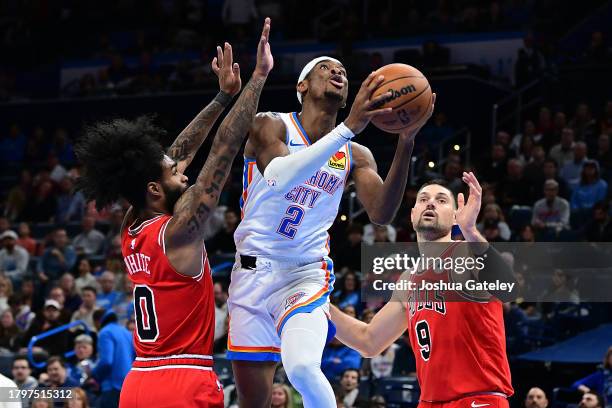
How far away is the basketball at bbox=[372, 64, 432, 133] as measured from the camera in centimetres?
621

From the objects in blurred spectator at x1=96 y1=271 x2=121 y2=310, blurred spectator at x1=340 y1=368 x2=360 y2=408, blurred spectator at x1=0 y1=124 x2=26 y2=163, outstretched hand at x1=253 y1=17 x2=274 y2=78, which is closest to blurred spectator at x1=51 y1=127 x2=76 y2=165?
blurred spectator at x1=0 y1=124 x2=26 y2=163

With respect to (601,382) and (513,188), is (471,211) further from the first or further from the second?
(513,188)

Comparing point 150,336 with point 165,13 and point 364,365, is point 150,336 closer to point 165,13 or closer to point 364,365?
point 364,365

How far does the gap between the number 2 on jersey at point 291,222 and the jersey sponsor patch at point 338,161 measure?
1.17 feet

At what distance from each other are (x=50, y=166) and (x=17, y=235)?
210 centimetres

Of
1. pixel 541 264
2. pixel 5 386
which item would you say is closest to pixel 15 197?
pixel 541 264

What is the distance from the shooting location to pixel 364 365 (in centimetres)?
1230

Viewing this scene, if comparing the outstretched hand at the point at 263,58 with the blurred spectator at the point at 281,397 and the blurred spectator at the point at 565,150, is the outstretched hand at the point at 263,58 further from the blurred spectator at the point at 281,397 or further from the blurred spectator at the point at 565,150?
the blurred spectator at the point at 565,150

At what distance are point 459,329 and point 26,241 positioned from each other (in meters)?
12.5

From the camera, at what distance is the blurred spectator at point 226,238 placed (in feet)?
51.7

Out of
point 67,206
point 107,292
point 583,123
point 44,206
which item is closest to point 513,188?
point 583,123

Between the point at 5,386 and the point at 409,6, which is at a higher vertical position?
the point at 409,6

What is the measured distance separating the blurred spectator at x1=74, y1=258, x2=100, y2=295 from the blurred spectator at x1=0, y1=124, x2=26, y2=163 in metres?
6.57

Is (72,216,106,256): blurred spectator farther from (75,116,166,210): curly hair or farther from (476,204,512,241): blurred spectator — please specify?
(75,116,166,210): curly hair
